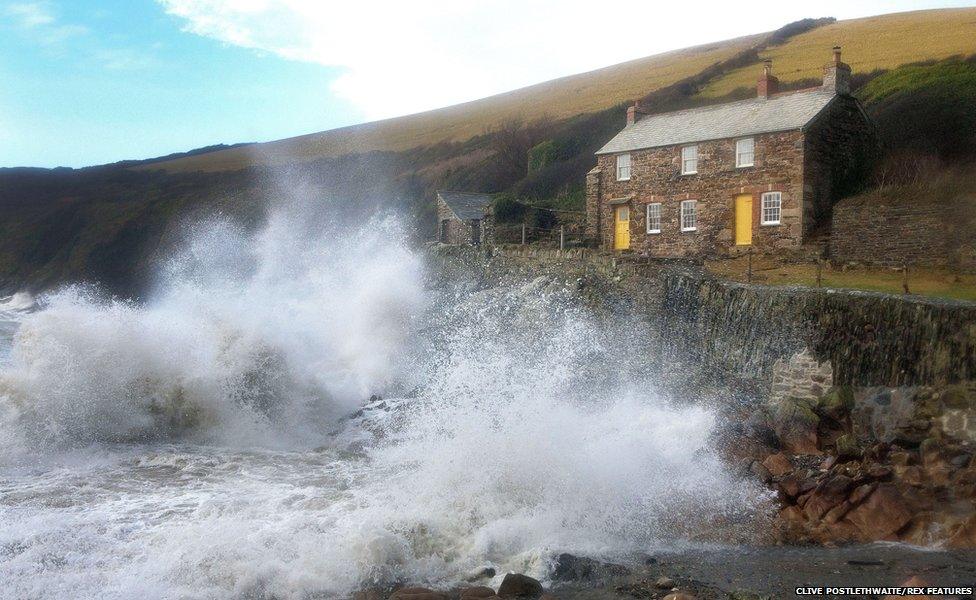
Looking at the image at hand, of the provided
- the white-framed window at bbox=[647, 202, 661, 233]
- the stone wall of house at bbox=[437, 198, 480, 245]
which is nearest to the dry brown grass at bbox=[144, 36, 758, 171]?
the stone wall of house at bbox=[437, 198, 480, 245]

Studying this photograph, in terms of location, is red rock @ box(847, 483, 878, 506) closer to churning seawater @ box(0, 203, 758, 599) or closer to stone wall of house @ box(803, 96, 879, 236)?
churning seawater @ box(0, 203, 758, 599)

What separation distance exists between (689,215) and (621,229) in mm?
2969

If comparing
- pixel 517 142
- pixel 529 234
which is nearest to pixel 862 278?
pixel 529 234

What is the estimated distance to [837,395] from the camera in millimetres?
13516

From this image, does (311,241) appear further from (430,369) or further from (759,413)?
(759,413)

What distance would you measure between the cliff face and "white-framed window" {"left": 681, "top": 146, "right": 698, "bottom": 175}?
22.5 ft

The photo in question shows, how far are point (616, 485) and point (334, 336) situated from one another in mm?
13813

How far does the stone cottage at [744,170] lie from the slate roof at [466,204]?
7.47 meters

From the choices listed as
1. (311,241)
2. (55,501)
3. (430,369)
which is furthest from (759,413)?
(311,241)

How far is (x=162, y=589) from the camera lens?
773 centimetres

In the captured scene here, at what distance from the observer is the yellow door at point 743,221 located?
2322cm

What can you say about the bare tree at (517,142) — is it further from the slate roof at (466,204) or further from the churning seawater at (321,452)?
the churning seawater at (321,452)

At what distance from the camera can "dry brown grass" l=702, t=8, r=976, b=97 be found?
3434 centimetres

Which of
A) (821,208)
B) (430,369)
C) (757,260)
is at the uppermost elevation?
(821,208)
